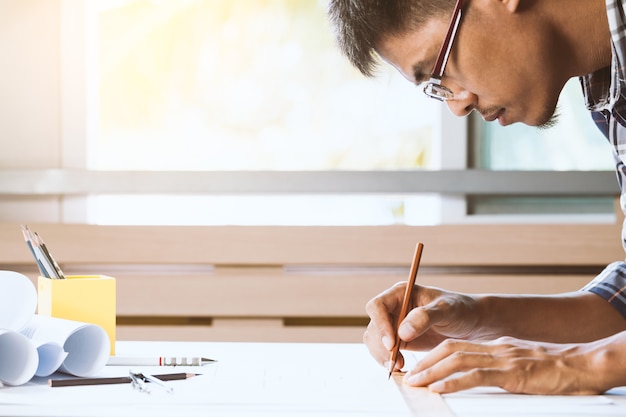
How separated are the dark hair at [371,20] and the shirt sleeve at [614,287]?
1.96ft

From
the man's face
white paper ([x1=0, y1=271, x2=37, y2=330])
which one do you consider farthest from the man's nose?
white paper ([x1=0, y1=271, x2=37, y2=330])

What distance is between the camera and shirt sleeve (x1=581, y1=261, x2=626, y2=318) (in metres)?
1.50

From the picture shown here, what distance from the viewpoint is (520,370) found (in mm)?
1070

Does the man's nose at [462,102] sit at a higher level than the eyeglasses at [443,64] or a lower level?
lower

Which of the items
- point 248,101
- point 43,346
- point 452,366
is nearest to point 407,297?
point 452,366

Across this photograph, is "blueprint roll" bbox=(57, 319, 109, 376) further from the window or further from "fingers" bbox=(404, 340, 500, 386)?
the window

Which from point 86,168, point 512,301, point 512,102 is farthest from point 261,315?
point 512,102

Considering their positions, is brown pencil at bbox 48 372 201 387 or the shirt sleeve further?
the shirt sleeve

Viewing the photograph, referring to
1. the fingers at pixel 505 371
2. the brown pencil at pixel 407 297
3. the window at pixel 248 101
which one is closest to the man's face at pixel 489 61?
the brown pencil at pixel 407 297

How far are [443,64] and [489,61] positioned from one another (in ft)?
0.24

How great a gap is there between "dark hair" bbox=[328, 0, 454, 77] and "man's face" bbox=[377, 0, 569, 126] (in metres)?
0.01

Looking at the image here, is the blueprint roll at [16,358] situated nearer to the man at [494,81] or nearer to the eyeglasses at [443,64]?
the man at [494,81]

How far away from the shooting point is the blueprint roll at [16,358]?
1092 millimetres

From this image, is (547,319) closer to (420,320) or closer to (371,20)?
(420,320)
